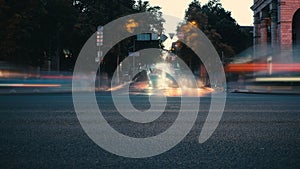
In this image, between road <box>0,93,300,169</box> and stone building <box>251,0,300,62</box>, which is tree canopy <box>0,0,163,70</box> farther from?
road <box>0,93,300,169</box>

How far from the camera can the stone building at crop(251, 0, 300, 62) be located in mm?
33062

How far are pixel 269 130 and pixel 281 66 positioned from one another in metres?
20.0

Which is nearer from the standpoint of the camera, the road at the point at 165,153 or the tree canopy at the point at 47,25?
the road at the point at 165,153

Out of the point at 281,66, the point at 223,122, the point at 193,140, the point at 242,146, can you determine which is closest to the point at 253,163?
the point at 242,146

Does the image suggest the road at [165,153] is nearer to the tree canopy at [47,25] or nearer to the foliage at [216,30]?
the tree canopy at [47,25]

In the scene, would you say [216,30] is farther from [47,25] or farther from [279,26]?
[47,25]

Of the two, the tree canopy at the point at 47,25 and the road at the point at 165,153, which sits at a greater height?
the tree canopy at the point at 47,25

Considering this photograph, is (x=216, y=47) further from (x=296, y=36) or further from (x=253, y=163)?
(x=253, y=163)

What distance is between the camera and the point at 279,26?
34812 mm

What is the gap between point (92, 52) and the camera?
36156 mm

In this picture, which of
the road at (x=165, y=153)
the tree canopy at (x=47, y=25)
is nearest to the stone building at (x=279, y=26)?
the tree canopy at (x=47, y=25)

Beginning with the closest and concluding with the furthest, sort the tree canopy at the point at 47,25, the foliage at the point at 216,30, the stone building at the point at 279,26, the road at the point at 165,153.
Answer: the road at the point at 165,153, the tree canopy at the point at 47,25, the stone building at the point at 279,26, the foliage at the point at 216,30

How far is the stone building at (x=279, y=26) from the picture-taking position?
33.1 metres

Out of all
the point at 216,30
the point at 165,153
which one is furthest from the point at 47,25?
the point at 216,30
